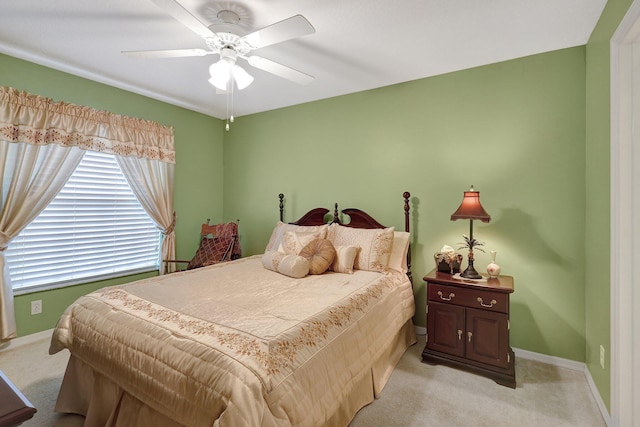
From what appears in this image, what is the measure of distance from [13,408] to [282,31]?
1966 mm

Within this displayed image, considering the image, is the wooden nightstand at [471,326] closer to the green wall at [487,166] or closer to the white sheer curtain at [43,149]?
the green wall at [487,166]

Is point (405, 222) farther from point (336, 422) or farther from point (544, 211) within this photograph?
point (336, 422)

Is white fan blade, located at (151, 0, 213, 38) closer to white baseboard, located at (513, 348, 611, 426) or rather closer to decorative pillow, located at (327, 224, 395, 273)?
decorative pillow, located at (327, 224, 395, 273)

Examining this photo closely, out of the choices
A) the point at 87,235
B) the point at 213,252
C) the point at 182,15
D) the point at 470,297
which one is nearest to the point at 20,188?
the point at 87,235

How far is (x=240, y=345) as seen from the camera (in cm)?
135

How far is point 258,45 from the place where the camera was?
2.04m

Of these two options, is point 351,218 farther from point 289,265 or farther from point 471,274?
point 471,274

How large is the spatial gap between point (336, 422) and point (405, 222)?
1994 millimetres

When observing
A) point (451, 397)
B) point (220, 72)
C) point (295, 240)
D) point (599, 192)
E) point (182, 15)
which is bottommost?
point (451, 397)

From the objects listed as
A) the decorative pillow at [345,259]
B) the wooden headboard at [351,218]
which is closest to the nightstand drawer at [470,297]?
the wooden headboard at [351,218]

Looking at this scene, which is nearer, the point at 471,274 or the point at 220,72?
the point at 220,72

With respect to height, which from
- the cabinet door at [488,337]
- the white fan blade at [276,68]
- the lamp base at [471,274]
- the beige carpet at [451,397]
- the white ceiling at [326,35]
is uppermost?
the white ceiling at [326,35]

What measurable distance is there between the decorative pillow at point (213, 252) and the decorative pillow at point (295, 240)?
91 cm

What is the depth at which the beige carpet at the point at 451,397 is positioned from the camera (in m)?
1.89
